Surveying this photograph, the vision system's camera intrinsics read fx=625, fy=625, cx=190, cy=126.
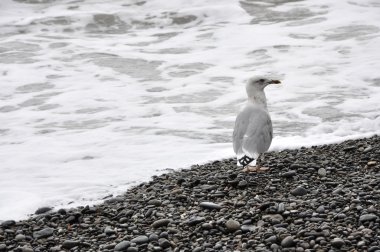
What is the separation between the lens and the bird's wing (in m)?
5.48

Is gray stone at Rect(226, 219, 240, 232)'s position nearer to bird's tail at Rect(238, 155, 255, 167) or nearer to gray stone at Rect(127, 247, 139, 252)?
gray stone at Rect(127, 247, 139, 252)

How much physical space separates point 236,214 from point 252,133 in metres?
1.32

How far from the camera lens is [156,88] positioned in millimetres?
9859

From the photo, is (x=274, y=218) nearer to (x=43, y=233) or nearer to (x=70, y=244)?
(x=70, y=244)

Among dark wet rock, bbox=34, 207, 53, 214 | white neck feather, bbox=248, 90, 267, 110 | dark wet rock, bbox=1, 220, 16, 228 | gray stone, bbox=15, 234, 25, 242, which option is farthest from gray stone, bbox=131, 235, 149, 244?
white neck feather, bbox=248, 90, 267, 110

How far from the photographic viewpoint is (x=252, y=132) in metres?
5.58

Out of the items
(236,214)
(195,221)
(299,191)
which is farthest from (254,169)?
(195,221)

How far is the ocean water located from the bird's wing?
2.58 feet

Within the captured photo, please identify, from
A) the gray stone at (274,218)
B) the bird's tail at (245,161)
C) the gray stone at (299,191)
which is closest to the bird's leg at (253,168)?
the bird's tail at (245,161)

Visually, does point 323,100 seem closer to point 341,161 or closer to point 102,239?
point 341,161

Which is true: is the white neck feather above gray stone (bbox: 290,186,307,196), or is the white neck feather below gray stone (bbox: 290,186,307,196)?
above

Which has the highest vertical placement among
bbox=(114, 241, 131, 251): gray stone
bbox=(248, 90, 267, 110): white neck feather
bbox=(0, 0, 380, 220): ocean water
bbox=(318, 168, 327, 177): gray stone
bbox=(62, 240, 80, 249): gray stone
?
bbox=(248, 90, 267, 110): white neck feather

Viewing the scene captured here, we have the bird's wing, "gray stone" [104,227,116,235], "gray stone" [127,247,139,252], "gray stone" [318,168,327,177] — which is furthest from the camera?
the bird's wing

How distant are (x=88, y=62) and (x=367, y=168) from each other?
24.3 ft
